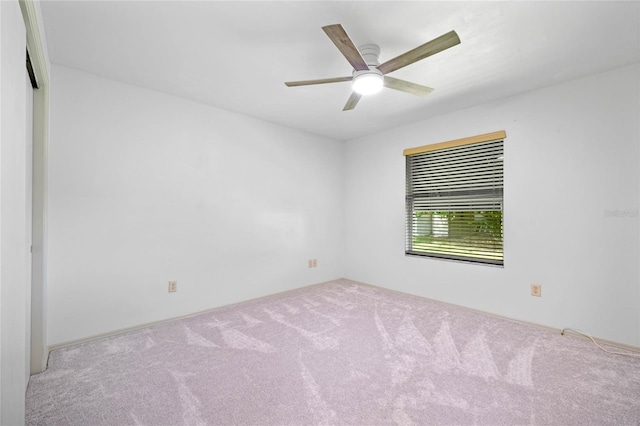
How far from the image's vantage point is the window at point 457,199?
3184 millimetres

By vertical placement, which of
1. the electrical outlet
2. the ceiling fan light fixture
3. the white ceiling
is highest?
the white ceiling

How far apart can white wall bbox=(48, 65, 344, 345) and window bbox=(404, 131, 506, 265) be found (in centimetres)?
160

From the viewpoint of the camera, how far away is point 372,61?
2141mm

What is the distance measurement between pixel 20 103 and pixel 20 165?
0.25 metres

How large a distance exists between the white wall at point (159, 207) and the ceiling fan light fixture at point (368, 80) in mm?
1878

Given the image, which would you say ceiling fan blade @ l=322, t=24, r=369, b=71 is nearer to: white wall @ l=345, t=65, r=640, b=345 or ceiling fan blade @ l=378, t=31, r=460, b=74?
ceiling fan blade @ l=378, t=31, r=460, b=74

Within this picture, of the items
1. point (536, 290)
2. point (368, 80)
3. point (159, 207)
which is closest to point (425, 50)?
point (368, 80)

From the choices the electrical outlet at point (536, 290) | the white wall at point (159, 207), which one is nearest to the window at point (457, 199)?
the electrical outlet at point (536, 290)

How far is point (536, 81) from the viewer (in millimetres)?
2684

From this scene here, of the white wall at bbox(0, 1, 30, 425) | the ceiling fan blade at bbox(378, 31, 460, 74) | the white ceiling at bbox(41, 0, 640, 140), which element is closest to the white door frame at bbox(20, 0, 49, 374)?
the white ceiling at bbox(41, 0, 640, 140)

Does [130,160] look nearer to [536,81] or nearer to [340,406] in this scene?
[340,406]

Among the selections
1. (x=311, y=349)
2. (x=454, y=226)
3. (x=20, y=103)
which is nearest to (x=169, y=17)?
(x=20, y=103)

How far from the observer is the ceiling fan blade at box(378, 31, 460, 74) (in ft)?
5.38

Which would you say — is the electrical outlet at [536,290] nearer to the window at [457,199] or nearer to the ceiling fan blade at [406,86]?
the window at [457,199]
